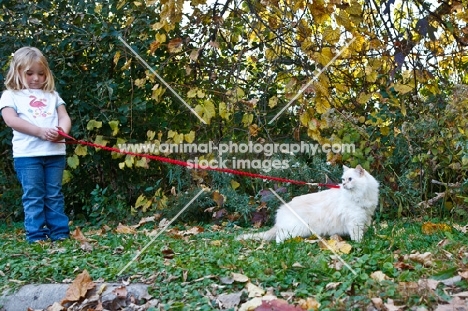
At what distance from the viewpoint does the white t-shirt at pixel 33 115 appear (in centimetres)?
435

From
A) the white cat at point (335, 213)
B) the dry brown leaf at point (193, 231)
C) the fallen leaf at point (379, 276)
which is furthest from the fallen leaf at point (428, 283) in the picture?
the dry brown leaf at point (193, 231)

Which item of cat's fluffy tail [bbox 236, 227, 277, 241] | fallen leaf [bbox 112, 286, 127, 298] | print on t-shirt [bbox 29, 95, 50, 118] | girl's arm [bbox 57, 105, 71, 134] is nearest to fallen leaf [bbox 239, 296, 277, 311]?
fallen leaf [bbox 112, 286, 127, 298]

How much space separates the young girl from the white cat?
1507 millimetres

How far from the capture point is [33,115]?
14.4 feet

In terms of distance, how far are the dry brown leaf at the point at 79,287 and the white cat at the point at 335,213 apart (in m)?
1.41

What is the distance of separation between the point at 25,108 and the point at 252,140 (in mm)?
2347

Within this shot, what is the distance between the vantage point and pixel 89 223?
19.3 ft

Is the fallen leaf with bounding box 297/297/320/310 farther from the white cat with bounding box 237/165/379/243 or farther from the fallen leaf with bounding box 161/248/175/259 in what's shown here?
the white cat with bounding box 237/165/379/243

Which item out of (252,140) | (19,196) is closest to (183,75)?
(252,140)

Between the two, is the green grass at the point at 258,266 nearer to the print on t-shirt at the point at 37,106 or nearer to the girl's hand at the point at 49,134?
the girl's hand at the point at 49,134

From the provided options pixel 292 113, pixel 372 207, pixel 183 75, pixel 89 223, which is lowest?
pixel 89 223

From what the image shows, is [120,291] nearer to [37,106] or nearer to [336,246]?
[336,246]

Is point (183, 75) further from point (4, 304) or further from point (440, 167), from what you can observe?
point (4, 304)

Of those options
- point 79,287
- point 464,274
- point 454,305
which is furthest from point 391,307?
point 79,287
